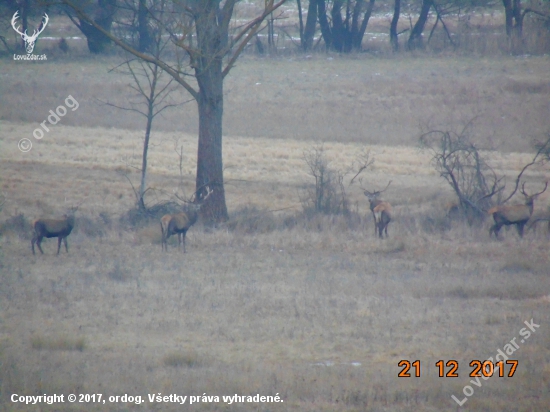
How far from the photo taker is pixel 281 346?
7.84 meters

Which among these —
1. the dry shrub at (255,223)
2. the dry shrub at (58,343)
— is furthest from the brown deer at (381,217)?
the dry shrub at (58,343)

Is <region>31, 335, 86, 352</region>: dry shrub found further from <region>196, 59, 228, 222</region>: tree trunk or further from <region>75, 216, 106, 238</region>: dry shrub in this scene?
<region>196, 59, 228, 222</region>: tree trunk

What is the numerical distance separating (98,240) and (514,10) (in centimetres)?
4436

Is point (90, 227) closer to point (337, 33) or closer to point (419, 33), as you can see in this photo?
point (419, 33)

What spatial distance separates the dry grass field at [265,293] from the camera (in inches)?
255

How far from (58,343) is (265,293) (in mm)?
3421

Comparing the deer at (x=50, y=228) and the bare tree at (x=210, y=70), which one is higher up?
the bare tree at (x=210, y=70)

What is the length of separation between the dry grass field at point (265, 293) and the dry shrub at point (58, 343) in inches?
1.0

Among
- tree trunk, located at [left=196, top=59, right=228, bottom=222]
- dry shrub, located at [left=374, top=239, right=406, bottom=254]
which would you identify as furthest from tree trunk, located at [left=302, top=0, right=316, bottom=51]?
dry shrub, located at [left=374, top=239, right=406, bottom=254]

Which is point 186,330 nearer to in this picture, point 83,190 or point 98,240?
point 98,240

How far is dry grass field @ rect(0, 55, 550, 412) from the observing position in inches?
255

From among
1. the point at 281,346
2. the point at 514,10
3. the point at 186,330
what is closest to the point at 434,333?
the point at 281,346

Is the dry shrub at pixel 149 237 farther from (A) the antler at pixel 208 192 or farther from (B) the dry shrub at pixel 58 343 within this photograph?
(B) the dry shrub at pixel 58 343

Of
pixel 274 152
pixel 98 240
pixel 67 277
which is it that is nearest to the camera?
pixel 67 277
